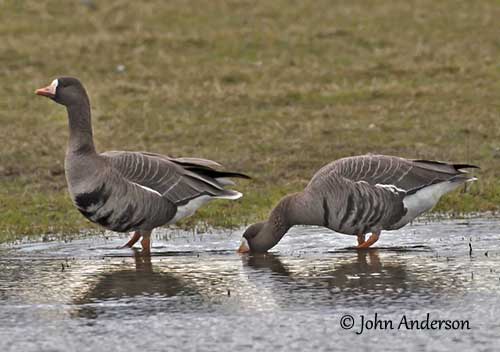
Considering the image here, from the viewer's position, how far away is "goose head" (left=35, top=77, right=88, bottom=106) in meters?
10.3

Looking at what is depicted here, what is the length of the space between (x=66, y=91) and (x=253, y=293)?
3073 mm

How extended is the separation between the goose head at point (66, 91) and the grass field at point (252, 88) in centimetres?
137

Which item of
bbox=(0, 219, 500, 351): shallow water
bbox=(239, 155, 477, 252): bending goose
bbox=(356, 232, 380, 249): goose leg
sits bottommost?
bbox=(0, 219, 500, 351): shallow water

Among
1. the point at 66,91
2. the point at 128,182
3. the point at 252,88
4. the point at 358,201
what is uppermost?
the point at 252,88

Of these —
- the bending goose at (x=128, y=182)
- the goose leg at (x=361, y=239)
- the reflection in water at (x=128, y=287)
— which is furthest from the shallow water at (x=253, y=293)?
the bending goose at (x=128, y=182)

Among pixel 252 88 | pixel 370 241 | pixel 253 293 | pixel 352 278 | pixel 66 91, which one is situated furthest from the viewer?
pixel 252 88

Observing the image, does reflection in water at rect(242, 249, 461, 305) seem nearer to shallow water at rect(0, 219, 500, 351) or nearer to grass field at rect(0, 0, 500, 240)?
shallow water at rect(0, 219, 500, 351)

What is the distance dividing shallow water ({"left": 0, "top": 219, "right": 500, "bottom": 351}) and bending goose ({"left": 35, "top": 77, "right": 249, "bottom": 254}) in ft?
1.04

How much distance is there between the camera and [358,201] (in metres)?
9.74

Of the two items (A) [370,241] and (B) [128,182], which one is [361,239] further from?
(B) [128,182]

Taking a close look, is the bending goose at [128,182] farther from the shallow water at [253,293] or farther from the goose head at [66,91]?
the shallow water at [253,293]

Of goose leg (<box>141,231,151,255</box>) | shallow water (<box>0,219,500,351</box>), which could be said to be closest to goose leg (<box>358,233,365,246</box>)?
shallow water (<box>0,219,500,351</box>)

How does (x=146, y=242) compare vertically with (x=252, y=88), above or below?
below

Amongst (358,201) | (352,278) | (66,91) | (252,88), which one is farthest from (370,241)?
(252,88)
